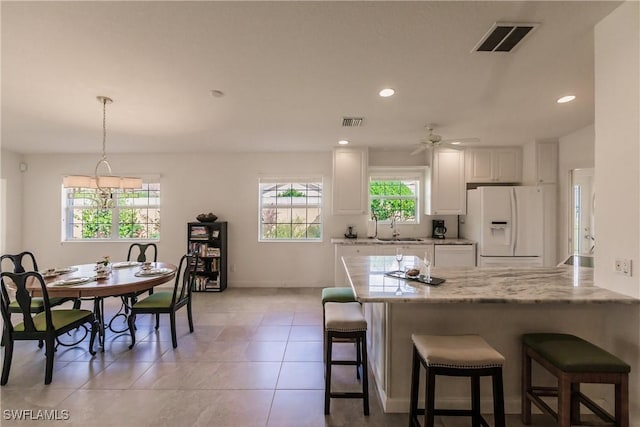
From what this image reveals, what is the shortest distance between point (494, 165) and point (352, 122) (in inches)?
109

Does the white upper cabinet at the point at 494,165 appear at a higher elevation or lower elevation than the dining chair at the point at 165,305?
higher

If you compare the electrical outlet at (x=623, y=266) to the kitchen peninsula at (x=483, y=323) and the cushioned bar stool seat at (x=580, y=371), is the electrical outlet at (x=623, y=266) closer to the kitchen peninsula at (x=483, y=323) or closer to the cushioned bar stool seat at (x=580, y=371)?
the kitchen peninsula at (x=483, y=323)

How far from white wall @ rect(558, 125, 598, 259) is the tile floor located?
3.33 m

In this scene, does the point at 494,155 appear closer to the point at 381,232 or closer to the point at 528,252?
the point at 528,252

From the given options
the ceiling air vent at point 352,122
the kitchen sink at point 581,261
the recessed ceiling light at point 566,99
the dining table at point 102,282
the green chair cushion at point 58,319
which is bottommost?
the green chair cushion at point 58,319

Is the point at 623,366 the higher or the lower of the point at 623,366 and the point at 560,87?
the lower

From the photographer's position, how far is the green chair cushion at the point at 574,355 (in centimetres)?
148

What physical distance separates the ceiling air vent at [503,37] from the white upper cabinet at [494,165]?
121 inches

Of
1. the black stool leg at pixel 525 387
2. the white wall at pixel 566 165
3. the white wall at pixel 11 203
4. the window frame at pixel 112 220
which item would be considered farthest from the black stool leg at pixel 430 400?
the white wall at pixel 11 203

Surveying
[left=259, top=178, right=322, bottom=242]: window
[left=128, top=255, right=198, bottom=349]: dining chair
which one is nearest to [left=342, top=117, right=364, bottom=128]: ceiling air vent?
[left=259, top=178, right=322, bottom=242]: window

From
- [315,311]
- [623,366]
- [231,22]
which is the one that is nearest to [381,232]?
[315,311]

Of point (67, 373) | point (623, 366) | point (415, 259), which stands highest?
point (415, 259)

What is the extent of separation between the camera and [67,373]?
2.47 metres

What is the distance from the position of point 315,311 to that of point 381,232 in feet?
6.54
